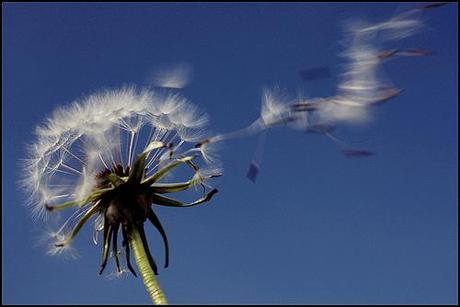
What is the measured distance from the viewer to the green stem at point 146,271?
29.2ft

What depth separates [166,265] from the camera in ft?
33.4

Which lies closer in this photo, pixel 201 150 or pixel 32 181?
pixel 201 150

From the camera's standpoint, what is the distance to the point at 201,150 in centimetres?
1020

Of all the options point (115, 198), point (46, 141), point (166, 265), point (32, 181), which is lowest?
point (166, 265)

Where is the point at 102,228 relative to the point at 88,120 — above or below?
below

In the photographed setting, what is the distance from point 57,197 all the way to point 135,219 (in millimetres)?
1525

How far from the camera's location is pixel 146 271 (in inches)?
366

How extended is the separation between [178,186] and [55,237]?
2.37m

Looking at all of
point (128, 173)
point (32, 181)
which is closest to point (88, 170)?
point (128, 173)

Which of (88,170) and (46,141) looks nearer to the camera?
(88,170)

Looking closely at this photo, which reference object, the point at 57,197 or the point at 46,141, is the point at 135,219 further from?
the point at 46,141

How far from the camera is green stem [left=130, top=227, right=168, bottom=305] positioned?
29.2ft

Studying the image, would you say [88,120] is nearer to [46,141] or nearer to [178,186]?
[46,141]

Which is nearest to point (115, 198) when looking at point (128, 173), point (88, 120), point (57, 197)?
point (128, 173)
